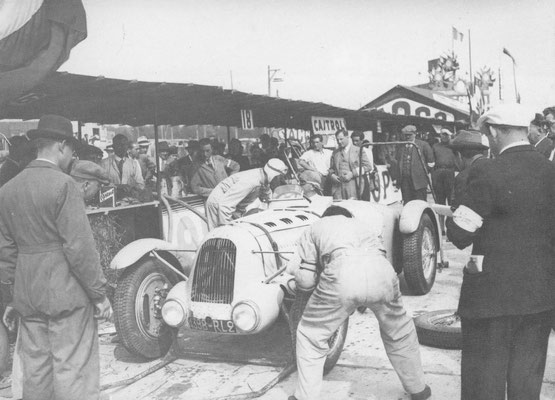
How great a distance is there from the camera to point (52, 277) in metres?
3.09

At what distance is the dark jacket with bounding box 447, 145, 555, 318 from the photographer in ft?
9.20

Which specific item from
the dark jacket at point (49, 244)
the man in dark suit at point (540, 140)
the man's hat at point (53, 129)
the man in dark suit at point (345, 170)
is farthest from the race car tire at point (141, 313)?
the man in dark suit at point (345, 170)

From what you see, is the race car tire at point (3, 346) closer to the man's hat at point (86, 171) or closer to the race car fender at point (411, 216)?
the man's hat at point (86, 171)

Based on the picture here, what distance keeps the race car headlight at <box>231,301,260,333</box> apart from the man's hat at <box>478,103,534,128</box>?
7.01 feet

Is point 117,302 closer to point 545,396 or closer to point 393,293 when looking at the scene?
point 393,293

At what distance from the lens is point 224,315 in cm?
438

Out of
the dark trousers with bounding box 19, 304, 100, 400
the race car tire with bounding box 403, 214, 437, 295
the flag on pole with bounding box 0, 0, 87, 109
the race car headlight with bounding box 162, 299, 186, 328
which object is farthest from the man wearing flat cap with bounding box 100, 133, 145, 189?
the dark trousers with bounding box 19, 304, 100, 400

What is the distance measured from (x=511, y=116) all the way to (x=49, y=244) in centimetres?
245

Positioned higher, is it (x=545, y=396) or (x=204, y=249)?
(x=204, y=249)

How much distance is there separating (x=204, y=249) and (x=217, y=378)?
0.98 meters

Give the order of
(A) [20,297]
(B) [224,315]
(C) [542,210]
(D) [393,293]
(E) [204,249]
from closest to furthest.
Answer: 1. (C) [542,210]
2. (A) [20,297]
3. (D) [393,293]
4. (B) [224,315]
5. (E) [204,249]

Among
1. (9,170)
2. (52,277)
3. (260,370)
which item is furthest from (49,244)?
(9,170)

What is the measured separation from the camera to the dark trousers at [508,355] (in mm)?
2846

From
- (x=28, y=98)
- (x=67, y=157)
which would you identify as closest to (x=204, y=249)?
(x=67, y=157)
